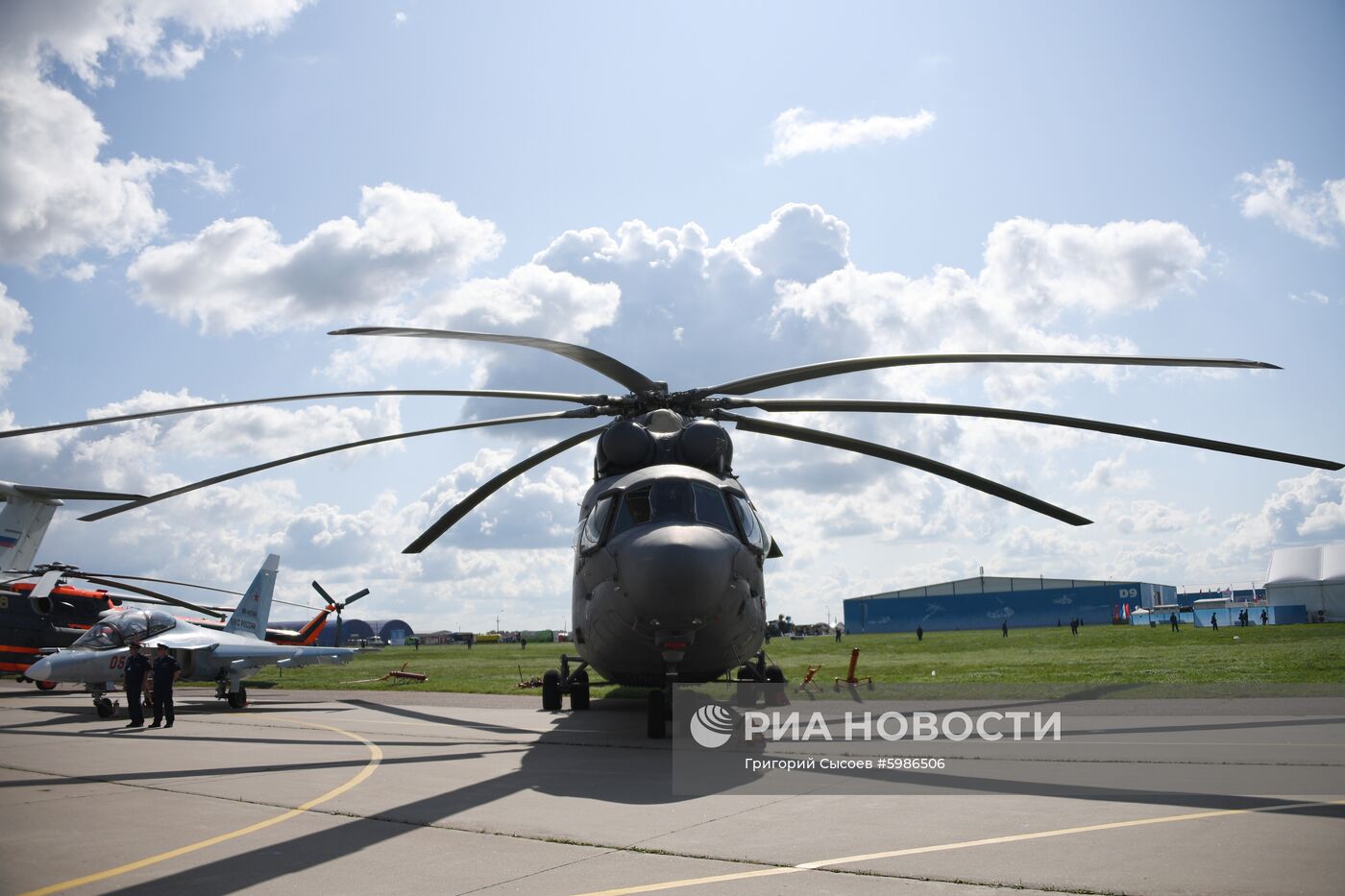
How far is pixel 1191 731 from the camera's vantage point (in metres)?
11.9

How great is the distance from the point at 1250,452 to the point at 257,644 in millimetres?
23183

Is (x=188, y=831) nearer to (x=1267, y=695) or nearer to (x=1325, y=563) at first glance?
(x=1267, y=695)

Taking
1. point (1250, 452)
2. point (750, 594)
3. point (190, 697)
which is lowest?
point (190, 697)

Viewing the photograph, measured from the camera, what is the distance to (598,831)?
271 inches

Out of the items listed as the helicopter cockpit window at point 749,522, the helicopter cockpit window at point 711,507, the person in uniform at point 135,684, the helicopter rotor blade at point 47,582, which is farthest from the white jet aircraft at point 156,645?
the helicopter cockpit window at point 749,522

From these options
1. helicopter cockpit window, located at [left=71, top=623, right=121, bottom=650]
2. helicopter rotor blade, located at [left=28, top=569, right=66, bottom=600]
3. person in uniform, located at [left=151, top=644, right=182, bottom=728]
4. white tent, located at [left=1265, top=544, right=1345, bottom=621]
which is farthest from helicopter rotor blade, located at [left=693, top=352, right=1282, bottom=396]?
white tent, located at [left=1265, top=544, right=1345, bottom=621]

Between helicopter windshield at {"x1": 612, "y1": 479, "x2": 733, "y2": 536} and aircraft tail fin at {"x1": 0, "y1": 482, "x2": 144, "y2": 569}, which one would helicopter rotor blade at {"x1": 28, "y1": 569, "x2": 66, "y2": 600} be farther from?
helicopter windshield at {"x1": 612, "y1": 479, "x2": 733, "y2": 536}

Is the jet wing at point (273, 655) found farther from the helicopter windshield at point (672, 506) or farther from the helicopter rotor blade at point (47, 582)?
the helicopter windshield at point (672, 506)

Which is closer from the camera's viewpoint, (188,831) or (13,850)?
(13,850)

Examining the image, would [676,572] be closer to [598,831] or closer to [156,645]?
[598,831]

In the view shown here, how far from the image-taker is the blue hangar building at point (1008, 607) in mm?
110812

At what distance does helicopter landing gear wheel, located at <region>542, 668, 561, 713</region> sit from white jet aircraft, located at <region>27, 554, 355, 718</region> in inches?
364

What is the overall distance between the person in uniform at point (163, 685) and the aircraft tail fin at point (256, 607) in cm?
1118

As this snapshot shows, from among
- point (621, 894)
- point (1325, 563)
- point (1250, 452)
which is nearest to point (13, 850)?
point (621, 894)
